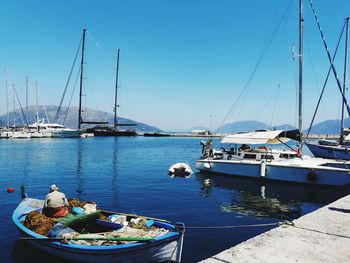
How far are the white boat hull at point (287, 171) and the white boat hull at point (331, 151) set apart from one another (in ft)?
63.6

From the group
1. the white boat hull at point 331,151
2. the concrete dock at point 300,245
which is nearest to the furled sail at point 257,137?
the white boat hull at point 331,151

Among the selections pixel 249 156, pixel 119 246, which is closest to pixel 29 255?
pixel 119 246

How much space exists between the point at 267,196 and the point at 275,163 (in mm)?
5000

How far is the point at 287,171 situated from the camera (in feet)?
85.0

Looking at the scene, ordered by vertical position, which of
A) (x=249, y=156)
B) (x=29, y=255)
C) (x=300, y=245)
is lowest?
(x=29, y=255)

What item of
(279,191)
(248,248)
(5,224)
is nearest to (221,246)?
(248,248)

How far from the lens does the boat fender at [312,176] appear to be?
24.9m

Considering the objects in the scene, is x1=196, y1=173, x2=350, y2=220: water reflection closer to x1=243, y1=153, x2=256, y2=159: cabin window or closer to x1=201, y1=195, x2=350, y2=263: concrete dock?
x1=243, y1=153, x2=256, y2=159: cabin window

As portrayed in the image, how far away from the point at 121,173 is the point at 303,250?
27.1 meters

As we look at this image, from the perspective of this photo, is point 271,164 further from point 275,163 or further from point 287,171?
point 287,171

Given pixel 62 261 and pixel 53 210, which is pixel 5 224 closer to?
pixel 53 210

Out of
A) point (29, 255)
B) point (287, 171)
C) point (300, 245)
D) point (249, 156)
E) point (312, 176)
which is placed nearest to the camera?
point (300, 245)

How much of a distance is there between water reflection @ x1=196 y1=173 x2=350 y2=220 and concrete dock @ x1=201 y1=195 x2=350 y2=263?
778 centimetres

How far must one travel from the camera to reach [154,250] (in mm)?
9461
